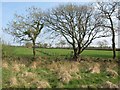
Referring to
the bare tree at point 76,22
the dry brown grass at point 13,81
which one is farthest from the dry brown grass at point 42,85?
the bare tree at point 76,22

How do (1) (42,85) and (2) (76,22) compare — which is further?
(2) (76,22)

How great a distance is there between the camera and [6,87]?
9695 mm

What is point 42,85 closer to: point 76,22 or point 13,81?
point 13,81

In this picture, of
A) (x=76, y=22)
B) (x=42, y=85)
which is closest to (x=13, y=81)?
(x=42, y=85)

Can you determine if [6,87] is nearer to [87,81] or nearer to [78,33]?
[87,81]

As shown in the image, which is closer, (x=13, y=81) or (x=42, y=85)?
(x=42, y=85)

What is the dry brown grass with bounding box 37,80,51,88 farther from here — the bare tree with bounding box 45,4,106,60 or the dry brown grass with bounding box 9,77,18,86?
the bare tree with bounding box 45,4,106,60

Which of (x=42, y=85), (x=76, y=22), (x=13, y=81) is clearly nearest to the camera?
(x=42, y=85)

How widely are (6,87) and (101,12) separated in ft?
67.2

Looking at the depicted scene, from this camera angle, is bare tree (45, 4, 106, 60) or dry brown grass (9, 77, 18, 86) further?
bare tree (45, 4, 106, 60)

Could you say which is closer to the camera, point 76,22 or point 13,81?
point 13,81

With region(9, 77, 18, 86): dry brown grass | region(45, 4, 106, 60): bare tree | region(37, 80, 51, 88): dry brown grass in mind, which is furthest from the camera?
region(45, 4, 106, 60): bare tree

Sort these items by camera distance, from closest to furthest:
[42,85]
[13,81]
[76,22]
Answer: [42,85] < [13,81] < [76,22]

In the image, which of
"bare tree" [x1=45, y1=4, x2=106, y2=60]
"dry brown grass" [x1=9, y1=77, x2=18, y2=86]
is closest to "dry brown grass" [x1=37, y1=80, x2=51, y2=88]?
"dry brown grass" [x1=9, y1=77, x2=18, y2=86]
